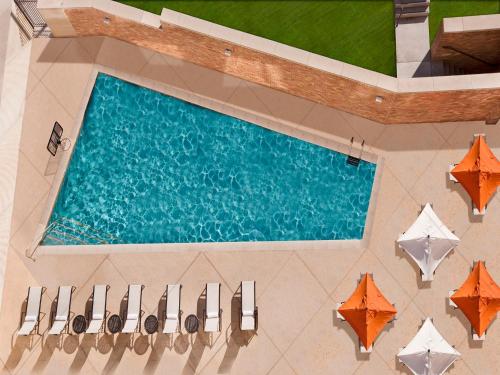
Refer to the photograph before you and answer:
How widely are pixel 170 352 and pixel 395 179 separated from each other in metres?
10.4

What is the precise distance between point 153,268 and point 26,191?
589 cm

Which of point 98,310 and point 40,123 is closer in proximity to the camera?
point 98,310

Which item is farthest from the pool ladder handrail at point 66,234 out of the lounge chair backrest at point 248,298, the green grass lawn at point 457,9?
the green grass lawn at point 457,9

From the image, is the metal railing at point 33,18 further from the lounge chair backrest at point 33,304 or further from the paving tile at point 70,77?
the lounge chair backrest at point 33,304

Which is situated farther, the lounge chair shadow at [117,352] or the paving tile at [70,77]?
the paving tile at [70,77]

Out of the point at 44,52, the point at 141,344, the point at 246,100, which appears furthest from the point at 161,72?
the point at 141,344

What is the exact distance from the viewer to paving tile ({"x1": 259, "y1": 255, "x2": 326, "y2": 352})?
749 inches

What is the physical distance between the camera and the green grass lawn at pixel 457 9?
20312mm

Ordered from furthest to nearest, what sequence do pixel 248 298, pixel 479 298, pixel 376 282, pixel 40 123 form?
1. pixel 40 123
2. pixel 376 282
3. pixel 248 298
4. pixel 479 298

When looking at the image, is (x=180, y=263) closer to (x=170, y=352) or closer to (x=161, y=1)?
(x=170, y=352)

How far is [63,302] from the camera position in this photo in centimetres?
1906

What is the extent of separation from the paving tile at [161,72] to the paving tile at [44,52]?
11.9 feet

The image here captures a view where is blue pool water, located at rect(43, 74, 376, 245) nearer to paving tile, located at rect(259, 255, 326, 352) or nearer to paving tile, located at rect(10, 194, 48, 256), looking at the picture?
paving tile, located at rect(10, 194, 48, 256)

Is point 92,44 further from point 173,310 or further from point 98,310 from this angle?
point 173,310
